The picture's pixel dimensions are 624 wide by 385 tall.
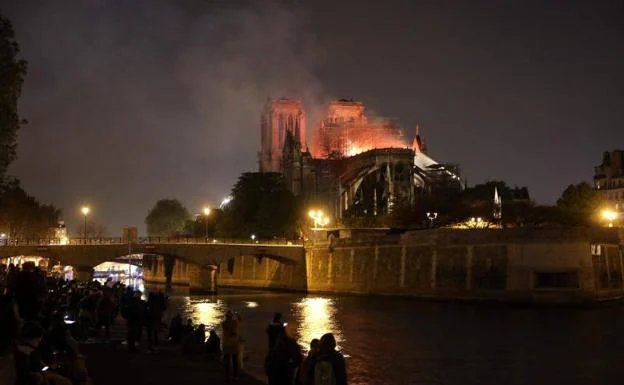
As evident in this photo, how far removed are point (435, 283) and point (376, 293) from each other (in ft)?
25.4

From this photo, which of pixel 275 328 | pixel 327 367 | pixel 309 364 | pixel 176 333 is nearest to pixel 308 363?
pixel 309 364

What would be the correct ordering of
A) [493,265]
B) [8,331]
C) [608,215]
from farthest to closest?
[608,215]
[493,265]
[8,331]

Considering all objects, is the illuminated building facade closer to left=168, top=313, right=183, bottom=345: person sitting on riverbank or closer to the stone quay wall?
the stone quay wall

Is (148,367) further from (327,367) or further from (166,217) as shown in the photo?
(166,217)

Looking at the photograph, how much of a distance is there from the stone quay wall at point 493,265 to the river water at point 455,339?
2.68m

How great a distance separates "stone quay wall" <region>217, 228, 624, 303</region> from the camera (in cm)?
5312

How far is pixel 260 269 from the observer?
303 feet

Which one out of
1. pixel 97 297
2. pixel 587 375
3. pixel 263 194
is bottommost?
pixel 587 375

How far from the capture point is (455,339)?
112ft

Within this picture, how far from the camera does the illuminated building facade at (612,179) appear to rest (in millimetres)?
105625

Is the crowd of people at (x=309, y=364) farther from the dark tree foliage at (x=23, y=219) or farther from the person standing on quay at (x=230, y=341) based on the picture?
the dark tree foliage at (x=23, y=219)

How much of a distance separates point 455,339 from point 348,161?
104m

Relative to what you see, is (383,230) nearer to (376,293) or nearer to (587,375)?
(376,293)

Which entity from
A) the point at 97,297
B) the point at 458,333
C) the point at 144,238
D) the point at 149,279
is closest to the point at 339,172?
the point at 149,279
